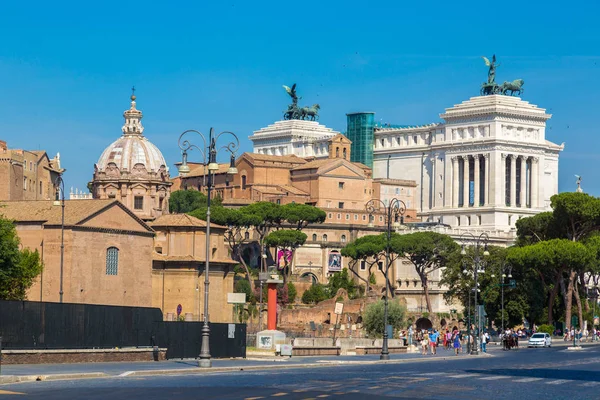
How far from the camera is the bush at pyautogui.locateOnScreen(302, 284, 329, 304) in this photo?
466ft

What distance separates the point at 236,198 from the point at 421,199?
35.6m

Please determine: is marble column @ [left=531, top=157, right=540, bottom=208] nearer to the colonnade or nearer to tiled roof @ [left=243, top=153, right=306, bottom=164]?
the colonnade

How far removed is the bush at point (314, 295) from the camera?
466 feet

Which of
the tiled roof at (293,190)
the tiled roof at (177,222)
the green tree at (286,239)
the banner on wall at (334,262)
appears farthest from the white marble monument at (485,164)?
the tiled roof at (177,222)

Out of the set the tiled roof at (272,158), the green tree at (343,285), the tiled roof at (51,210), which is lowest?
the green tree at (343,285)

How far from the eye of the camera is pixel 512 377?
164ft

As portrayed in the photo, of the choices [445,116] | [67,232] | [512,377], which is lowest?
[512,377]

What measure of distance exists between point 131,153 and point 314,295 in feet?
81.2

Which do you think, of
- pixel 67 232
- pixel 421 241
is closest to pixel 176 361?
pixel 67 232

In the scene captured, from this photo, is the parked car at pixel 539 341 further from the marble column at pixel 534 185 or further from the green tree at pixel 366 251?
the marble column at pixel 534 185

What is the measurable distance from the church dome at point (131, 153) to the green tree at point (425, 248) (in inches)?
1098

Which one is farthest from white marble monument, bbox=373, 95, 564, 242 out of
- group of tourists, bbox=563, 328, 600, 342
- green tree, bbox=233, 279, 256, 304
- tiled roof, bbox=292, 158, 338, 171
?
group of tourists, bbox=563, 328, 600, 342

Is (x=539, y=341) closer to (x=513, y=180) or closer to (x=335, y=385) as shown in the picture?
(x=335, y=385)

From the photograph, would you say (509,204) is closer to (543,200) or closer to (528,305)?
(543,200)
